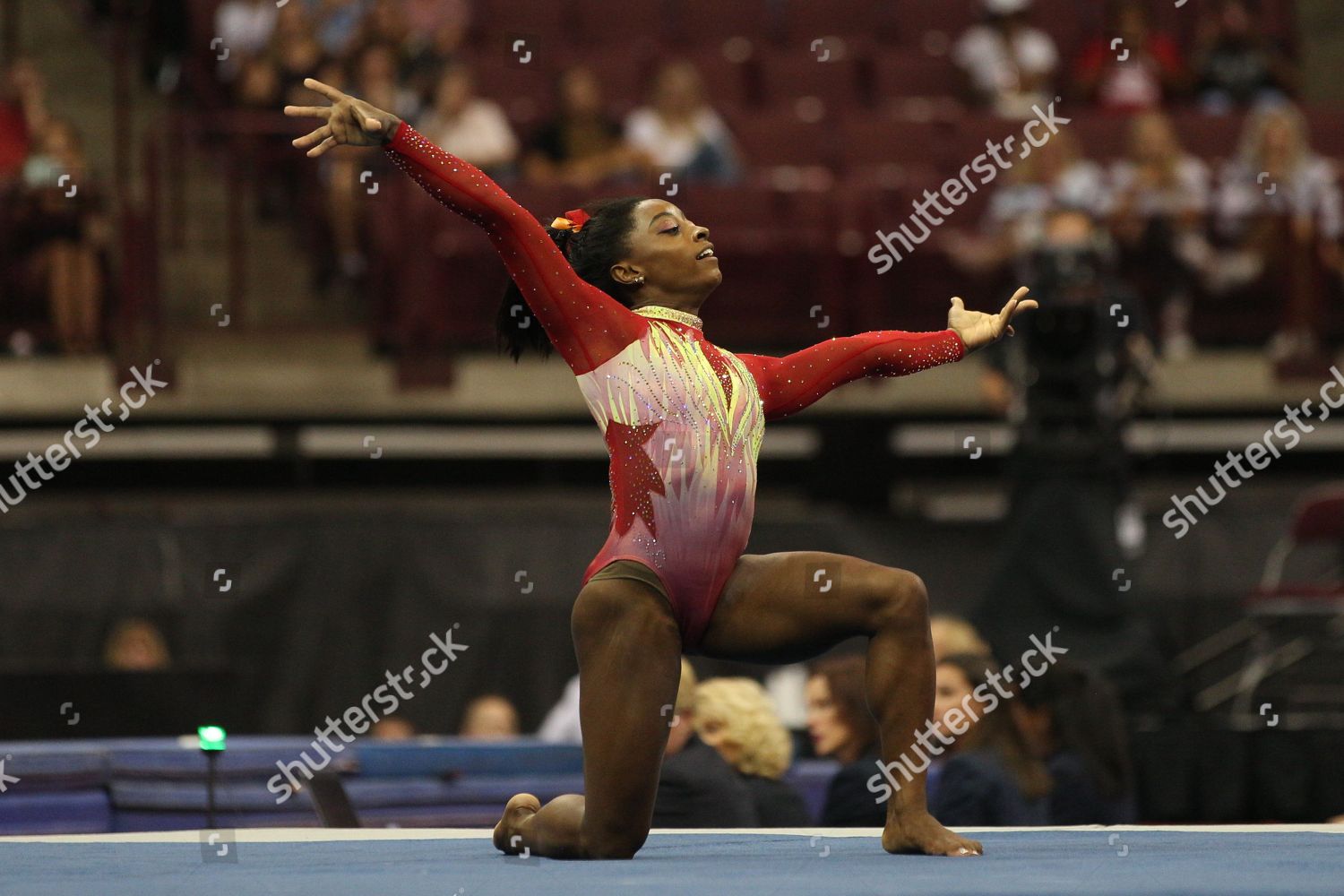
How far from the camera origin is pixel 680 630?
3352 millimetres

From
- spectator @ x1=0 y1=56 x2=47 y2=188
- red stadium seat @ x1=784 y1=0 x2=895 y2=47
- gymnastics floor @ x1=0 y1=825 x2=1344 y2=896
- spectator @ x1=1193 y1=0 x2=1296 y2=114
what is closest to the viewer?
gymnastics floor @ x1=0 y1=825 x2=1344 y2=896

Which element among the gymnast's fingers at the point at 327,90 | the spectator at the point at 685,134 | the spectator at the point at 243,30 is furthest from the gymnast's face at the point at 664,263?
the spectator at the point at 243,30

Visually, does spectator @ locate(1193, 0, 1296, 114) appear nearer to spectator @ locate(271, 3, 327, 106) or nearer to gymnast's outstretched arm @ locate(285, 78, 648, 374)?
spectator @ locate(271, 3, 327, 106)

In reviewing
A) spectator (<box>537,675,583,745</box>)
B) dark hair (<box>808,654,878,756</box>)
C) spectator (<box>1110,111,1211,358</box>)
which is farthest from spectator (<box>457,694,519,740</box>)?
spectator (<box>1110,111,1211,358</box>)

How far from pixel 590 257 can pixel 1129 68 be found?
6.65 meters

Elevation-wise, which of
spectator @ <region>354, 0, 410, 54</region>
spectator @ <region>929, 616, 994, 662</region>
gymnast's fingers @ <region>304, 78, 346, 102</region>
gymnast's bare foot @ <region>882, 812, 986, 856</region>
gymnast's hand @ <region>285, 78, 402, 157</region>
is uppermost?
spectator @ <region>354, 0, 410, 54</region>

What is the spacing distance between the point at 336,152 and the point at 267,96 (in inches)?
28.5

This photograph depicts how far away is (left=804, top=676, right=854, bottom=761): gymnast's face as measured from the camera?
5043mm

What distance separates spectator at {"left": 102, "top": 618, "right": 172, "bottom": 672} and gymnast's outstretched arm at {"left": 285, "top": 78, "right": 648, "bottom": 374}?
179 inches

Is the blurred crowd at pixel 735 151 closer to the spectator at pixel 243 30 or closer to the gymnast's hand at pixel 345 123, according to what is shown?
the spectator at pixel 243 30

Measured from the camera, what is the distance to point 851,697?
16.6ft

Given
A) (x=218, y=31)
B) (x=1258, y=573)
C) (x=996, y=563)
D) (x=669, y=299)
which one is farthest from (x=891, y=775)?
(x=218, y=31)

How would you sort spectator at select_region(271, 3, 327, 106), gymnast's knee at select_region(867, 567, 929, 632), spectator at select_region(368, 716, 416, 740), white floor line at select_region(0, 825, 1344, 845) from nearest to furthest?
gymnast's knee at select_region(867, 567, 929, 632), white floor line at select_region(0, 825, 1344, 845), spectator at select_region(368, 716, 416, 740), spectator at select_region(271, 3, 327, 106)

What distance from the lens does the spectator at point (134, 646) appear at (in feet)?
24.8
